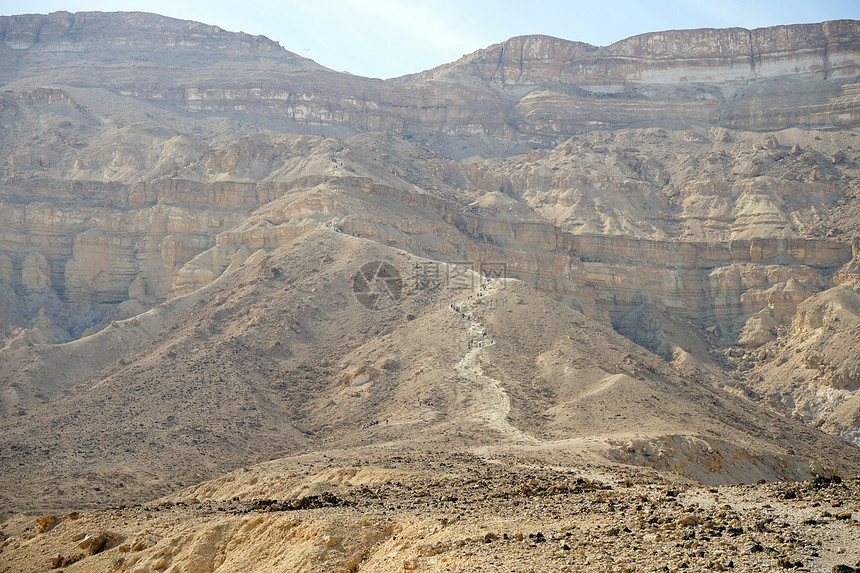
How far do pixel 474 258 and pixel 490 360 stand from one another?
92.9ft

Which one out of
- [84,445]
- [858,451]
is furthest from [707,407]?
[84,445]

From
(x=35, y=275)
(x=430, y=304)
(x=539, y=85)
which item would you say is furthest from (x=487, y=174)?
(x=430, y=304)

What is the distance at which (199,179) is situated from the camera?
82.8 meters

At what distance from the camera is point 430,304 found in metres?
55.3

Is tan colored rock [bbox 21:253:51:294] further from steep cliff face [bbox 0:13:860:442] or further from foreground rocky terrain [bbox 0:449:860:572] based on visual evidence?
foreground rocky terrain [bbox 0:449:860:572]

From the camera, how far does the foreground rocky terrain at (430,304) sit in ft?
62.6

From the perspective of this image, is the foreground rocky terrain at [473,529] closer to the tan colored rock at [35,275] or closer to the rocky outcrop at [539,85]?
the tan colored rock at [35,275]

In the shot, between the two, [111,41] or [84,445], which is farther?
[111,41]

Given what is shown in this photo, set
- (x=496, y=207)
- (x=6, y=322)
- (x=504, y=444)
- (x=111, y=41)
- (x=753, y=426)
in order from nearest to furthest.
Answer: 1. (x=504, y=444)
2. (x=753, y=426)
3. (x=6, y=322)
4. (x=496, y=207)
5. (x=111, y=41)

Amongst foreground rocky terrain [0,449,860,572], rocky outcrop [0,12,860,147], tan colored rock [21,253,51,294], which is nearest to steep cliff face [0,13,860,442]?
tan colored rock [21,253,51,294]

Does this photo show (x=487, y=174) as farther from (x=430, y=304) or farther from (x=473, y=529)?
(x=473, y=529)

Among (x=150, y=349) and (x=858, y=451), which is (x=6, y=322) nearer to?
(x=150, y=349)

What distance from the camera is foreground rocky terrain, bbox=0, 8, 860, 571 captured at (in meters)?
19.1

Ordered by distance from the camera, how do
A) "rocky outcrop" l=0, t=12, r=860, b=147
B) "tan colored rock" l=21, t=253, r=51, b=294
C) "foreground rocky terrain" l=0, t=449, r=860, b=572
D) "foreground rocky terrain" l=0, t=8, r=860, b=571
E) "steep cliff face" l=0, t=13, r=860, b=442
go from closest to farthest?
"foreground rocky terrain" l=0, t=449, r=860, b=572, "foreground rocky terrain" l=0, t=8, r=860, b=571, "steep cliff face" l=0, t=13, r=860, b=442, "tan colored rock" l=21, t=253, r=51, b=294, "rocky outcrop" l=0, t=12, r=860, b=147
